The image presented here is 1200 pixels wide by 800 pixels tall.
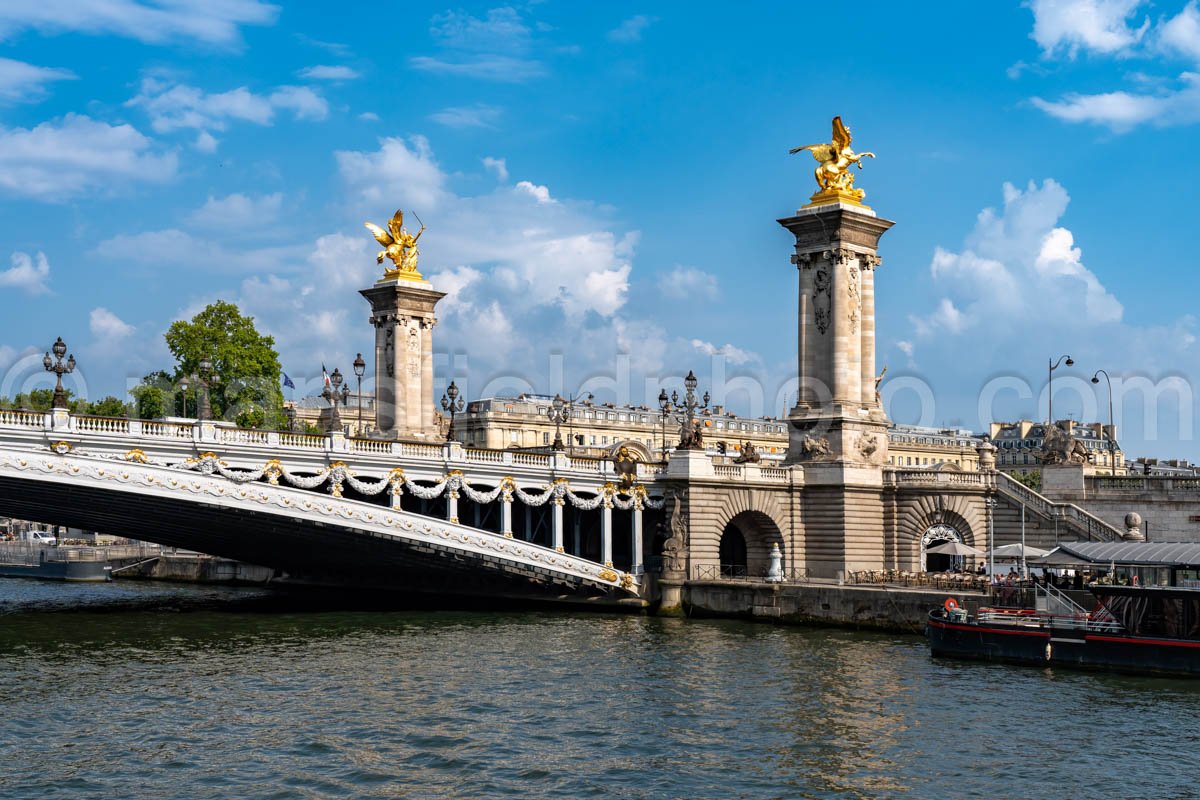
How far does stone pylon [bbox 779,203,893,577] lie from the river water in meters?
10.8

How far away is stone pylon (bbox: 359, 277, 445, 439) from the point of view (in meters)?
73.9

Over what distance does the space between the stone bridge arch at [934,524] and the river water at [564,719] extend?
38.4ft

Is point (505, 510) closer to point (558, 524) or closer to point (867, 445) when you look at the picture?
point (558, 524)

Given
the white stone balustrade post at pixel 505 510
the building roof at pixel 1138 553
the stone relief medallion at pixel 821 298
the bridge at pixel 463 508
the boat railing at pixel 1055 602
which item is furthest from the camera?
the stone relief medallion at pixel 821 298

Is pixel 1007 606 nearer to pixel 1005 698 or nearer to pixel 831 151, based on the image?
pixel 1005 698

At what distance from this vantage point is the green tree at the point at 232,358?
84562 mm

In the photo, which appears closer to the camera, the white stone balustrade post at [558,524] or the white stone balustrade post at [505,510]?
the white stone balustrade post at [505,510]

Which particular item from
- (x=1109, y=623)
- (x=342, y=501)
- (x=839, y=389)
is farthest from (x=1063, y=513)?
(x=342, y=501)

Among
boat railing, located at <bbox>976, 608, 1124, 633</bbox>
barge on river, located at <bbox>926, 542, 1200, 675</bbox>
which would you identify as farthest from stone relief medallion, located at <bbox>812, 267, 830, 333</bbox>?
boat railing, located at <bbox>976, 608, 1124, 633</bbox>

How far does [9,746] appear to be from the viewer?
29484 mm

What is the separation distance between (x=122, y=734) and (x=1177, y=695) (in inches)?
969

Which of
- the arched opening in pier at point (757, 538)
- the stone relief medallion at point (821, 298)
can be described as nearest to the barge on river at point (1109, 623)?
the arched opening in pier at point (757, 538)

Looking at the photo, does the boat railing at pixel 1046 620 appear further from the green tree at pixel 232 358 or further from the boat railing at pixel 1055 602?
the green tree at pixel 232 358

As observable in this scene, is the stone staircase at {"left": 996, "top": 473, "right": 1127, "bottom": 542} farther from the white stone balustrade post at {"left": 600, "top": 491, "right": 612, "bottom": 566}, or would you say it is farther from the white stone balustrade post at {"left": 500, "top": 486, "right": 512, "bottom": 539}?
the white stone balustrade post at {"left": 500, "top": 486, "right": 512, "bottom": 539}
